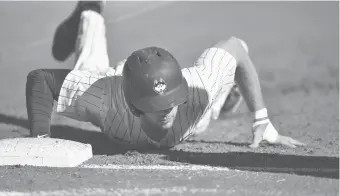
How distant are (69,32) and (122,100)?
9.93 feet

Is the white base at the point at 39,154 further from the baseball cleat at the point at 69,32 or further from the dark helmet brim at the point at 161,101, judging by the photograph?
the baseball cleat at the point at 69,32

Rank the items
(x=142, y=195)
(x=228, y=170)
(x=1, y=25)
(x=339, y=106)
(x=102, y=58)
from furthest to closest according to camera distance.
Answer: (x=1, y=25) < (x=339, y=106) < (x=102, y=58) < (x=228, y=170) < (x=142, y=195)

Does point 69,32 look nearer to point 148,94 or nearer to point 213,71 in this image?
point 213,71

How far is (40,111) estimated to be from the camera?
368 centimetres

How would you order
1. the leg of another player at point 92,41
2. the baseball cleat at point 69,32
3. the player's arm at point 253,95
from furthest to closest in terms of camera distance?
the baseball cleat at point 69,32, the leg of another player at point 92,41, the player's arm at point 253,95

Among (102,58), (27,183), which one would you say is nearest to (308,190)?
(27,183)

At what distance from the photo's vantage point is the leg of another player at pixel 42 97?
3.66 metres

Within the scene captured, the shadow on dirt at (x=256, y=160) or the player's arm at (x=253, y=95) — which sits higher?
the player's arm at (x=253, y=95)

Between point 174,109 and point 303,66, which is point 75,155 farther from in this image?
point 303,66

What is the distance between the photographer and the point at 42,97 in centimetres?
370

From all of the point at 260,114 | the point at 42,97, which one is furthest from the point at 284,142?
the point at 42,97

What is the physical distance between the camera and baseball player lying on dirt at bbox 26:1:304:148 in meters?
3.37

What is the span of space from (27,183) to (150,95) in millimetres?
931

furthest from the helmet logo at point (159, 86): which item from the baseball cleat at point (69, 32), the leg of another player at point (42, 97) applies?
the baseball cleat at point (69, 32)
